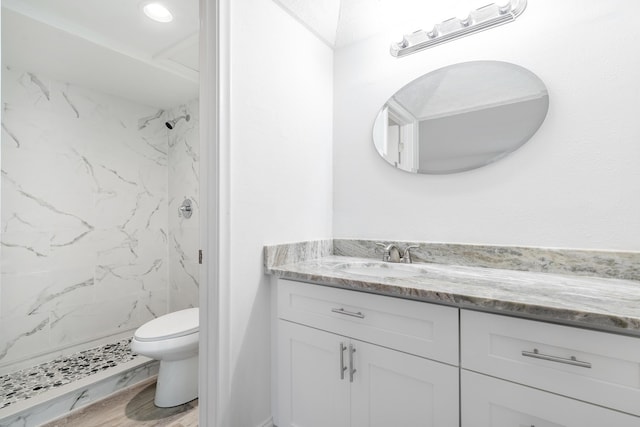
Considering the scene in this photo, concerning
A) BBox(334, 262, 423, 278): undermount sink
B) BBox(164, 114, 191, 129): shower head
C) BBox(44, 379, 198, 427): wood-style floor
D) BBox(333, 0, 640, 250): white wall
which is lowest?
BBox(44, 379, 198, 427): wood-style floor

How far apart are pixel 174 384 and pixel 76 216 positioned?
1.56 metres

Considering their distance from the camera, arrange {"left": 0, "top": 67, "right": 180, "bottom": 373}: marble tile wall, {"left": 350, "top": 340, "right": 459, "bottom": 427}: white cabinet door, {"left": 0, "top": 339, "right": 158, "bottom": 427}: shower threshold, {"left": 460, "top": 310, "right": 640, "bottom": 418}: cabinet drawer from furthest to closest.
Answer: {"left": 0, "top": 67, "right": 180, "bottom": 373}: marble tile wall < {"left": 0, "top": 339, "right": 158, "bottom": 427}: shower threshold < {"left": 350, "top": 340, "right": 459, "bottom": 427}: white cabinet door < {"left": 460, "top": 310, "right": 640, "bottom": 418}: cabinet drawer

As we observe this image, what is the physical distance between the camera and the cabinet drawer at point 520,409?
2.37 feet

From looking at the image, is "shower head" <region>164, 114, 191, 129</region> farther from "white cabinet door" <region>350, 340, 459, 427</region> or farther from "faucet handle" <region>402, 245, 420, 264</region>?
"white cabinet door" <region>350, 340, 459, 427</region>

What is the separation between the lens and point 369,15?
5.36ft

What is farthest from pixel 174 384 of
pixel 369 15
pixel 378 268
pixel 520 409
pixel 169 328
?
pixel 369 15

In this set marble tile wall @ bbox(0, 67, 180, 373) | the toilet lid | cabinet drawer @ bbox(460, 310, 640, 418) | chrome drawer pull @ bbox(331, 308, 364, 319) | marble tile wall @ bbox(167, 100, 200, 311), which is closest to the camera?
cabinet drawer @ bbox(460, 310, 640, 418)

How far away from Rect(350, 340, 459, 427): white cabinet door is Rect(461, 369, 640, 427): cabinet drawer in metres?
0.04

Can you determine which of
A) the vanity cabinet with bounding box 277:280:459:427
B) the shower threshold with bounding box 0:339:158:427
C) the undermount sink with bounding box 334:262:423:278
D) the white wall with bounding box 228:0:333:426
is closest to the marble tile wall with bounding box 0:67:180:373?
the shower threshold with bounding box 0:339:158:427

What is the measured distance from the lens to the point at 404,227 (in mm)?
1594

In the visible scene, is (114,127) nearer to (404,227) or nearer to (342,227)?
(342,227)

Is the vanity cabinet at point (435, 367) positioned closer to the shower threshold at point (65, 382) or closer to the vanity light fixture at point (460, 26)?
the shower threshold at point (65, 382)

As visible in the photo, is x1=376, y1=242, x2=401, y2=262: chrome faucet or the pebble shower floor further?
the pebble shower floor

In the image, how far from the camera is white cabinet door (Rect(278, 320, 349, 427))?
1141 millimetres
